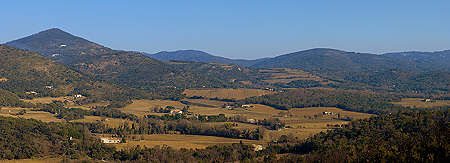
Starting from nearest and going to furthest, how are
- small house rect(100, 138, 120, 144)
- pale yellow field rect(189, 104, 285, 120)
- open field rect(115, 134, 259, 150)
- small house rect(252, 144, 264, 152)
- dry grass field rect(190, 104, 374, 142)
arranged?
1. small house rect(252, 144, 264, 152)
2. open field rect(115, 134, 259, 150)
3. small house rect(100, 138, 120, 144)
4. dry grass field rect(190, 104, 374, 142)
5. pale yellow field rect(189, 104, 285, 120)

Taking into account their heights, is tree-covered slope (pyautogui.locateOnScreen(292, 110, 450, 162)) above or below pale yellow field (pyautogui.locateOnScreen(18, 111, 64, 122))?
above

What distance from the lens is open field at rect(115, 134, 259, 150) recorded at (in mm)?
114562

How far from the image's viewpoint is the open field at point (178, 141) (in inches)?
4510

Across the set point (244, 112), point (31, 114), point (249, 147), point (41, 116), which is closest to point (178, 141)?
point (249, 147)

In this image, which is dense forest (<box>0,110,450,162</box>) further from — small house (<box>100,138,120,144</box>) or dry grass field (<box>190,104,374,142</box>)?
dry grass field (<box>190,104,374,142</box>)

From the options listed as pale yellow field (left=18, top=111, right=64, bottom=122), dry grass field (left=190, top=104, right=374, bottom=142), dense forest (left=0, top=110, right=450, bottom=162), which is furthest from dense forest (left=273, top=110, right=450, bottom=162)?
pale yellow field (left=18, top=111, right=64, bottom=122)

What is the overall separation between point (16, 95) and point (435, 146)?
160495mm

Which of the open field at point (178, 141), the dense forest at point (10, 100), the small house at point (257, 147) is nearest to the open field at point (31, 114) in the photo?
the dense forest at point (10, 100)

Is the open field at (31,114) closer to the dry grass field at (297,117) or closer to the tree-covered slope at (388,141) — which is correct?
the dry grass field at (297,117)

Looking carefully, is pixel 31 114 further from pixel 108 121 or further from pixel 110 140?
pixel 110 140

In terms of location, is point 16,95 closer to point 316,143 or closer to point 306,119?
point 306,119

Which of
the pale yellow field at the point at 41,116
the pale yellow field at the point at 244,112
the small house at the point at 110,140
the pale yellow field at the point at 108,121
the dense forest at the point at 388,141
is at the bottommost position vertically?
the pale yellow field at the point at 244,112

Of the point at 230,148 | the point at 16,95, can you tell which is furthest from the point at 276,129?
the point at 16,95

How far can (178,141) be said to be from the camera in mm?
121938
